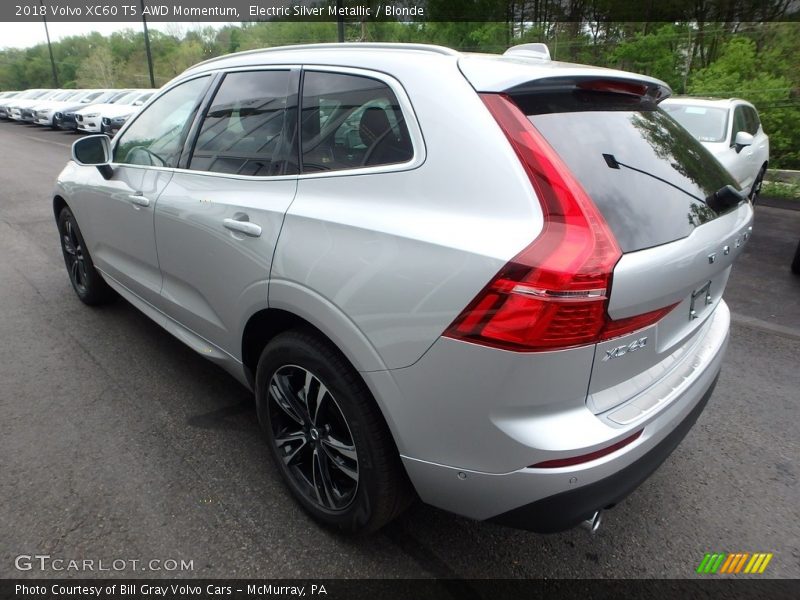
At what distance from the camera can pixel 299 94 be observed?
2229 millimetres

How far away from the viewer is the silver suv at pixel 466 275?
1496 mm

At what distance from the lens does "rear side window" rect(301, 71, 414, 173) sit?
72.0 inches

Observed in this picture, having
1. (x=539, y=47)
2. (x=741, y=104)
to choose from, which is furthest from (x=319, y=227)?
(x=741, y=104)

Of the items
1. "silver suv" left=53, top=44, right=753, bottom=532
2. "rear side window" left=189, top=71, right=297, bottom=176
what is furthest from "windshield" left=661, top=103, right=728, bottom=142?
"rear side window" left=189, top=71, right=297, bottom=176

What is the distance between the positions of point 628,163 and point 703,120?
22.5ft

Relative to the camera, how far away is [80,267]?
4250 millimetres

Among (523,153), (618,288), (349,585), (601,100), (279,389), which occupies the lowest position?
(349,585)

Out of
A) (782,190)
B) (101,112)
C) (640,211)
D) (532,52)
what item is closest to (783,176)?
(782,190)

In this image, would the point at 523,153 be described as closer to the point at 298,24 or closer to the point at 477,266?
the point at 477,266

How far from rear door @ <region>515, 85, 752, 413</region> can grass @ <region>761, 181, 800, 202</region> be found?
953 centimetres

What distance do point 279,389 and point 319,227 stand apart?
73 centimetres

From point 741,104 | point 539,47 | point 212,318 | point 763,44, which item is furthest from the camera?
point 763,44

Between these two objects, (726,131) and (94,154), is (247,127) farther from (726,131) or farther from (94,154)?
(726,131)

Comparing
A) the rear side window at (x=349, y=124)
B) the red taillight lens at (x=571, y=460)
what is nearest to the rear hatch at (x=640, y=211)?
the red taillight lens at (x=571, y=460)
